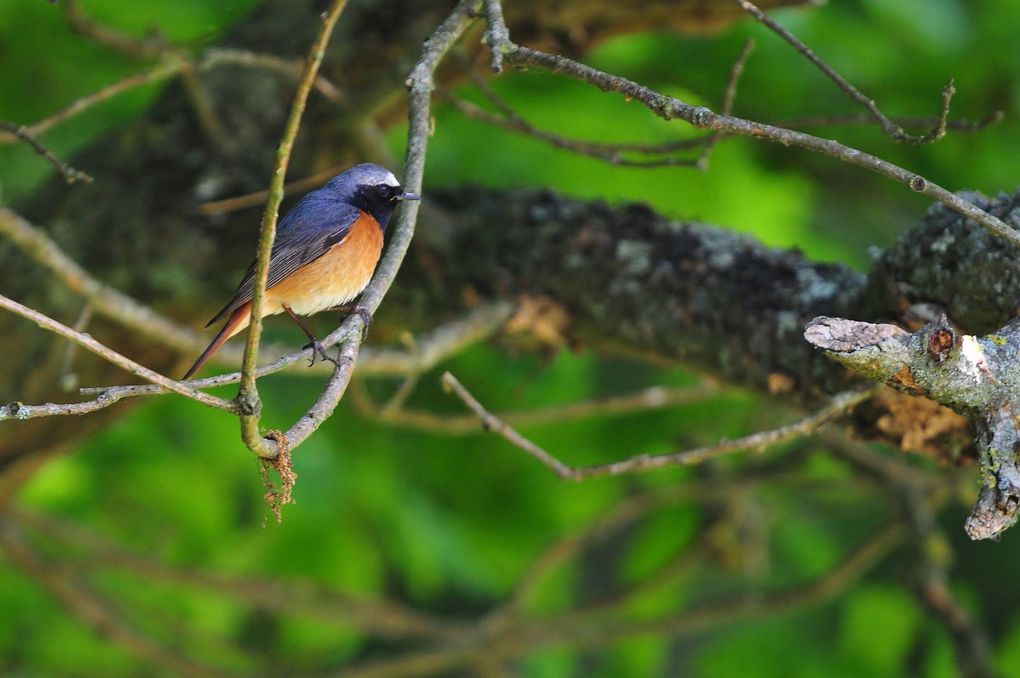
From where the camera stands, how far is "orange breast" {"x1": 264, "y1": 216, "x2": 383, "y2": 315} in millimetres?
4059

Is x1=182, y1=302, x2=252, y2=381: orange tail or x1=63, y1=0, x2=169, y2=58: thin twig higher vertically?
x1=63, y1=0, x2=169, y2=58: thin twig

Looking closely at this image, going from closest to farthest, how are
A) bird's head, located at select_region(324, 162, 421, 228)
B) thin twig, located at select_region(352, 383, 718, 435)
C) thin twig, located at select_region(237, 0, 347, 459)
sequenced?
thin twig, located at select_region(237, 0, 347, 459)
bird's head, located at select_region(324, 162, 421, 228)
thin twig, located at select_region(352, 383, 718, 435)

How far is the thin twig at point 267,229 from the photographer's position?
1887 millimetres

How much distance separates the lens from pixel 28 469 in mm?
4906

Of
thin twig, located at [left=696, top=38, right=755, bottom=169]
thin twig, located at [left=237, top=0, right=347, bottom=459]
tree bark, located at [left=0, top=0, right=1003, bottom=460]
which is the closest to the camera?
thin twig, located at [left=237, top=0, right=347, bottom=459]

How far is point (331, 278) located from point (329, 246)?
0.41 ft

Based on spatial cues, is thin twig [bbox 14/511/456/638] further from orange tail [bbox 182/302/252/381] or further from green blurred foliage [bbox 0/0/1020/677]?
orange tail [bbox 182/302/252/381]

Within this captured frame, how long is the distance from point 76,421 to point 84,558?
48.4 inches

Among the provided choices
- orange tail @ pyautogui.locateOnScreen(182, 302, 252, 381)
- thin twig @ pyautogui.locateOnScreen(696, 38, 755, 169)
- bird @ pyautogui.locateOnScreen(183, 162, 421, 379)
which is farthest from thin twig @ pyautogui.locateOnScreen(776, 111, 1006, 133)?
orange tail @ pyautogui.locateOnScreen(182, 302, 252, 381)

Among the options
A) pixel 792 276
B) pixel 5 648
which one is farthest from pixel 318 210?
pixel 5 648

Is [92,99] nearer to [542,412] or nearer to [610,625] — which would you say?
[542,412]

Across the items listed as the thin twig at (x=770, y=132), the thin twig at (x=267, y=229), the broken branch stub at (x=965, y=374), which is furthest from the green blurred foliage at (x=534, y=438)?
the thin twig at (x=267, y=229)

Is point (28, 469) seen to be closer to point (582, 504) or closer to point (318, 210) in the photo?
point (318, 210)

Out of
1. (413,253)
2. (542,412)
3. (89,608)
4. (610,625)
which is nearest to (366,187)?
(413,253)
